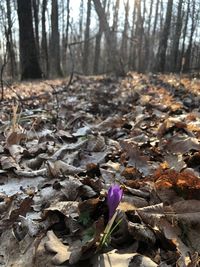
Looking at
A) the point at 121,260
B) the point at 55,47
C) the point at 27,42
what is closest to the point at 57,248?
the point at 121,260

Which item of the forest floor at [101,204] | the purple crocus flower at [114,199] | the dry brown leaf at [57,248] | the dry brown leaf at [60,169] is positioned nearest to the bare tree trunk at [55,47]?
the forest floor at [101,204]

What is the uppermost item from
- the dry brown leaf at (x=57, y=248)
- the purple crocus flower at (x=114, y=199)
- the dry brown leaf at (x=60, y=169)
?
the purple crocus flower at (x=114, y=199)

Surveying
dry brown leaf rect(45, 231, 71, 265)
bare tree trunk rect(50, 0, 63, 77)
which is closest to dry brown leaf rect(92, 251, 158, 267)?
dry brown leaf rect(45, 231, 71, 265)

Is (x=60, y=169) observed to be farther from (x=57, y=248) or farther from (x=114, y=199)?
(x=114, y=199)

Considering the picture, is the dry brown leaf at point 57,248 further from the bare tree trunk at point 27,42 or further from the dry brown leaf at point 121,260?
the bare tree trunk at point 27,42

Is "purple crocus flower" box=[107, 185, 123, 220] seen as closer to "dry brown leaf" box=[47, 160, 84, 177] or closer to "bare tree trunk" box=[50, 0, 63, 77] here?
"dry brown leaf" box=[47, 160, 84, 177]

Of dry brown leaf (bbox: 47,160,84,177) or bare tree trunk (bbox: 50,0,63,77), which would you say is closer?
dry brown leaf (bbox: 47,160,84,177)

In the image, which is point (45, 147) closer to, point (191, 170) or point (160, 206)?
point (191, 170)

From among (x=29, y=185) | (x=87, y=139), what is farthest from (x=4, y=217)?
(x=87, y=139)
